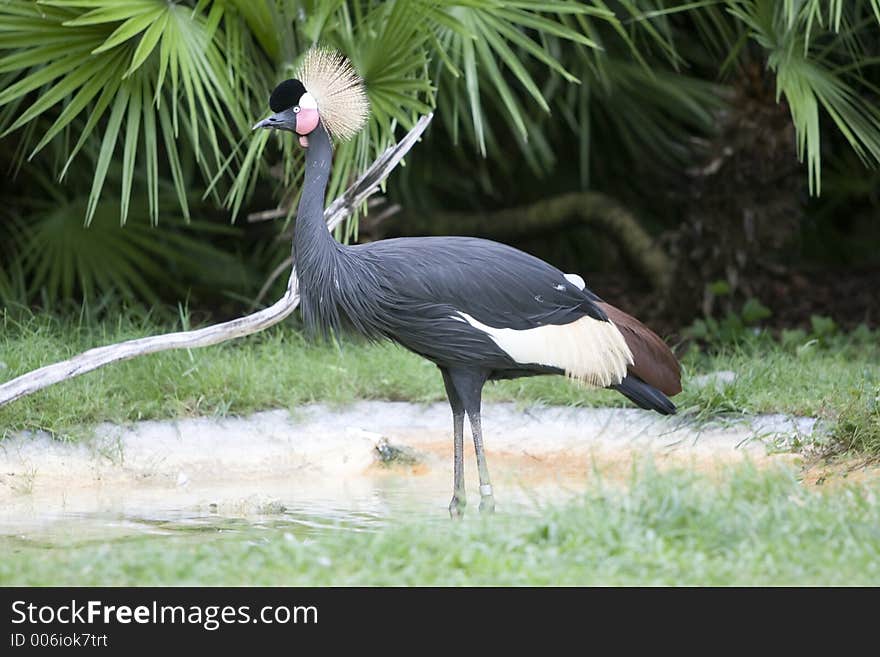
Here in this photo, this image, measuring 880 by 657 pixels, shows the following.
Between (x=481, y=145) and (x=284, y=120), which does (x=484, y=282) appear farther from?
(x=481, y=145)

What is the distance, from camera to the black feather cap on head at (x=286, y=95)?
4887 millimetres

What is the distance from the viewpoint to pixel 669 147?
31.4 feet

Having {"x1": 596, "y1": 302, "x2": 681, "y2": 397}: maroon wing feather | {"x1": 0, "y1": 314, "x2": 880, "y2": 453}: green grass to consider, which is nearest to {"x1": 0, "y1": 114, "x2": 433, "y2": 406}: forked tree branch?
{"x1": 0, "y1": 314, "x2": 880, "y2": 453}: green grass

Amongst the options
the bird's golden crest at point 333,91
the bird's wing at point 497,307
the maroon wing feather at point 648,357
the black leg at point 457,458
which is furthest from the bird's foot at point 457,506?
the bird's golden crest at point 333,91

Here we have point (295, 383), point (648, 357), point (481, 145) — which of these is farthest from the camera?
point (295, 383)

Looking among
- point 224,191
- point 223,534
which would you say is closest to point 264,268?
point 224,191

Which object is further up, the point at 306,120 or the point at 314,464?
the point at 306,120

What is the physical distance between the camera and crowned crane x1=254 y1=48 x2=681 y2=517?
15.6 feet

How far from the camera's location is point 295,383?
626 centimetres

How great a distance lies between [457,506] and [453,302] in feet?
2.43

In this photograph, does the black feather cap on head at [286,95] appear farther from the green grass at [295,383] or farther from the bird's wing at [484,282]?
the green grass at [295,383]

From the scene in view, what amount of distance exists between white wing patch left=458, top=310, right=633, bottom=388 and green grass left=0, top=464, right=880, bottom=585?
88 cm

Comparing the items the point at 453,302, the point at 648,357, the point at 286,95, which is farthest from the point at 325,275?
the point at 648,357

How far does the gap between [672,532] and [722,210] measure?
473 cm
